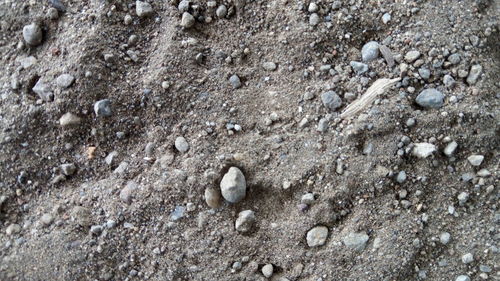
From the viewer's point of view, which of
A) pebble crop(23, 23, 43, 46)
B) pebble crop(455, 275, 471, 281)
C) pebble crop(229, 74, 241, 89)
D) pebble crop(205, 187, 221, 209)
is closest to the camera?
pebble crop(455, 275, 471, 281)

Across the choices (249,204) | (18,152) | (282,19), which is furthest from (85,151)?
(282,19)

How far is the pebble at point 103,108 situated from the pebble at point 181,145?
0.30 meters

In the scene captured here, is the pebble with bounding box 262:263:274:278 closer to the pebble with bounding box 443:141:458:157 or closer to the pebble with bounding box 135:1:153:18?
the pebble with bounding box 443:141:458:157

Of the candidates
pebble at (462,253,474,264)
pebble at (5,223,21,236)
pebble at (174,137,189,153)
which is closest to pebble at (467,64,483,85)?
pebble at (462,253,474,264)

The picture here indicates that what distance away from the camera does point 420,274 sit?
201cm

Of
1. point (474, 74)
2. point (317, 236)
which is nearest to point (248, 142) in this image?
point (317, 236)

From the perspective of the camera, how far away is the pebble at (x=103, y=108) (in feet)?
7.30

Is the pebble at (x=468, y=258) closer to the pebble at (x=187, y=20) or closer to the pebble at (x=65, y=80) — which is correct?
the pebble at (x=187, y=20)

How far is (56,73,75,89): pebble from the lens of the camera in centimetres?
225

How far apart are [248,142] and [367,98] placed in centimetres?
48

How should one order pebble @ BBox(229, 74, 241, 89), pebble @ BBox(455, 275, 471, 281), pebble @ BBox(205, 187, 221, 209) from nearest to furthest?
pebble @ BBox(455, 275, 471, 281) → pebble @ BBox(205, 187, 221, 209) → pebble @ BBox(229, 74, 241, 89)

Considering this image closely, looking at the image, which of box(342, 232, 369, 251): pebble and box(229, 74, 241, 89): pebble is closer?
box(342, 232, 369, 251): pebble

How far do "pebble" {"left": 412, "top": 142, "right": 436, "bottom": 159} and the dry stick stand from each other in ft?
0.78

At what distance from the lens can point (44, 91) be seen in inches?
89.5
